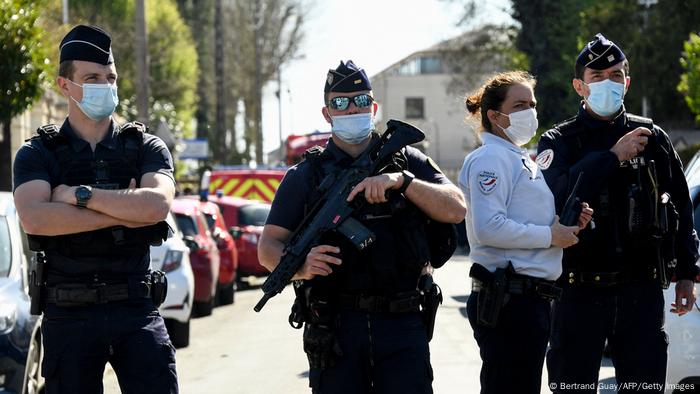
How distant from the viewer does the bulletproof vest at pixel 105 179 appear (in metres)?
5.66

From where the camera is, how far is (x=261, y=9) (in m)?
64.1

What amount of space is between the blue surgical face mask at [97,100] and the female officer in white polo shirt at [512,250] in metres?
1.62

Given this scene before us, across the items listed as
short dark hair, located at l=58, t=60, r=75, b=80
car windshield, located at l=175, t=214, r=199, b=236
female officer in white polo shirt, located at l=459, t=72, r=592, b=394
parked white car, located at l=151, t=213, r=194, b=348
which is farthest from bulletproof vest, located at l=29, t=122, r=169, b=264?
car windshield, located at l=175, t=214, r=199, b=236

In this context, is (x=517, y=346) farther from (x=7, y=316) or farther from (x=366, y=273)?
(x=7, y=316)

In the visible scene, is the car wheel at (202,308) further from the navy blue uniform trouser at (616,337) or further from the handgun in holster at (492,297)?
the handgun in holster at (492,297)

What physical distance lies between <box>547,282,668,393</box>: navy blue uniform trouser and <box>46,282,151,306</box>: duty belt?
203 cm

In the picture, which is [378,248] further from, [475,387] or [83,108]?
[475,387]

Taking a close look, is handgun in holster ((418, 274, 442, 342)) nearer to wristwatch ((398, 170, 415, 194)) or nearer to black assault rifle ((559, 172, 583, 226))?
wristwatch ((398, 170, 415, 194))

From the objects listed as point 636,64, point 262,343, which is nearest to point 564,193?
point 262,343

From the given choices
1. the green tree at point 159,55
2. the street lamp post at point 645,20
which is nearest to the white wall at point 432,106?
the green tree at point 159,55

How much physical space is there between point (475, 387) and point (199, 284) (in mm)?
7412

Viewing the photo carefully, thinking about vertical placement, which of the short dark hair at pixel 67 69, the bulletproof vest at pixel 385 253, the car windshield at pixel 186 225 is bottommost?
the car windshield at pixel 186 225

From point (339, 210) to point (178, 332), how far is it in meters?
8.93

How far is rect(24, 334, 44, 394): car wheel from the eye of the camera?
858cm
